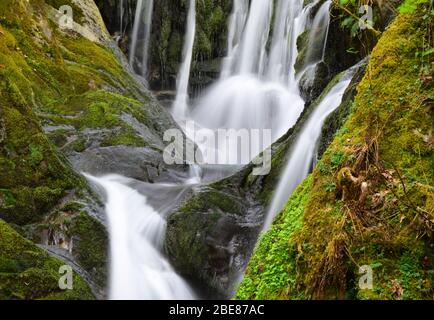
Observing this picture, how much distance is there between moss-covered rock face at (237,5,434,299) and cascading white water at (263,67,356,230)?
3.79 m

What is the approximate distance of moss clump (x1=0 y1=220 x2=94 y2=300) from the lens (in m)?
4.98

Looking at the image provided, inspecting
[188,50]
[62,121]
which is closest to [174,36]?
[188,50]

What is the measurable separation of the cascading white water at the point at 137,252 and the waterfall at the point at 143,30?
1539 cm

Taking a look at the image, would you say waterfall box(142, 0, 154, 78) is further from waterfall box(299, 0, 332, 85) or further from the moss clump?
the moss clump

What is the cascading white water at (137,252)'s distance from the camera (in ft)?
22.8

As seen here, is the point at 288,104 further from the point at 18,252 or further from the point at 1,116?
the point at 18,252

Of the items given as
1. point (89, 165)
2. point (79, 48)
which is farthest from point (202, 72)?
point (89, 165)

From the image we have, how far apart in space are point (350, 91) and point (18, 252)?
542cm

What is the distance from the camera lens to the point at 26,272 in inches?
203
